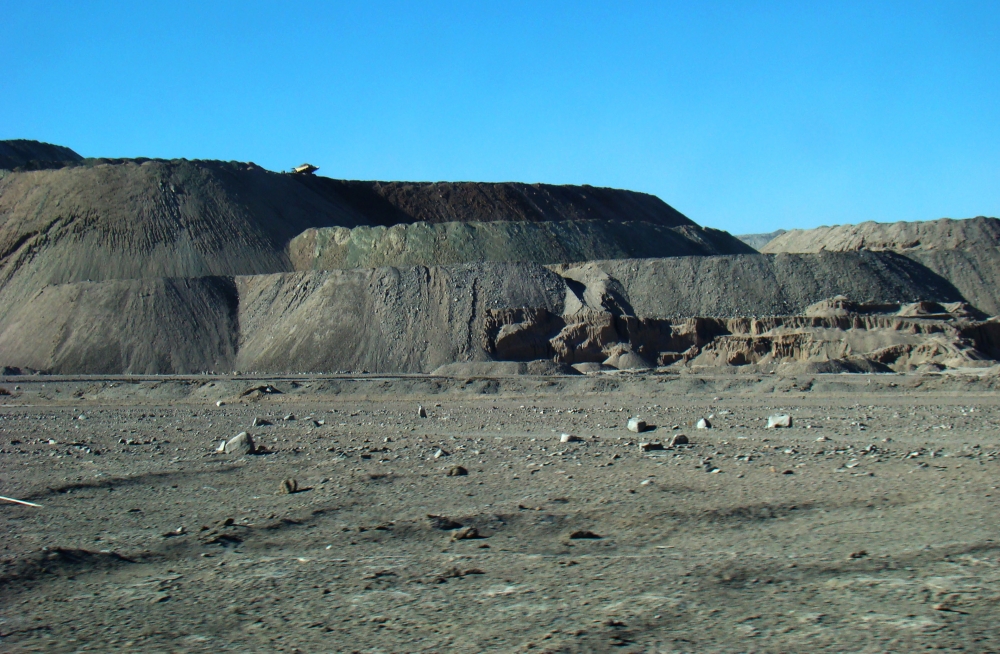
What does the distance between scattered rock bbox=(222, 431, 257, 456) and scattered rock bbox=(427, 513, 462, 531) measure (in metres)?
5.46

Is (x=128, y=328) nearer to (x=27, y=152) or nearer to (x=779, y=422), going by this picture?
(x=779, y=422)

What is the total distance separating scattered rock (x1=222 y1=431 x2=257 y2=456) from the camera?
485 inches

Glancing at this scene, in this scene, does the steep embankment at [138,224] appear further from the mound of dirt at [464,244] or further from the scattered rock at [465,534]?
the scattered rock at [465,534]

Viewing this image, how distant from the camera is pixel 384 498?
8.70m

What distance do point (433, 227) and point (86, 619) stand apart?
50875 millimetres

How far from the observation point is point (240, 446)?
1250 centimetres

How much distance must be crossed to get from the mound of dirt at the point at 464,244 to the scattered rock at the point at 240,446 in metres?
40.3

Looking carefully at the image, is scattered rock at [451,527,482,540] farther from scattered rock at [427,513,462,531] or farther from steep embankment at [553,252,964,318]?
steep embankment at [553,252,964,318]

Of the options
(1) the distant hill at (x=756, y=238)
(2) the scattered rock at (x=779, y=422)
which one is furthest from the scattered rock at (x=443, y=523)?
(1) the distant hill at (x=756, y=238)

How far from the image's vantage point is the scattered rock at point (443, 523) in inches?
288

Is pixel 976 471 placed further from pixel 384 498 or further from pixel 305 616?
pixel 305 616

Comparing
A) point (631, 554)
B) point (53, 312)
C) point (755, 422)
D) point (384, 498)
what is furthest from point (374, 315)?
point (631, 554)

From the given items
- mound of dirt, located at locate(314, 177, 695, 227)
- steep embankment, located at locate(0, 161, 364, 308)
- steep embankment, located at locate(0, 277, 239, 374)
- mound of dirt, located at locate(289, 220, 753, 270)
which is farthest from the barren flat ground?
mound of dirt, located at locate(314, 177, 695, 227)

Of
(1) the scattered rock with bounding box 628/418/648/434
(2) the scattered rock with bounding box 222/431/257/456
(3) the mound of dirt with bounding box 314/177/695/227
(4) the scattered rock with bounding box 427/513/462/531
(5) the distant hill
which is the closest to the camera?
(4) the scattered rock with bounding box 427/513/462/531
